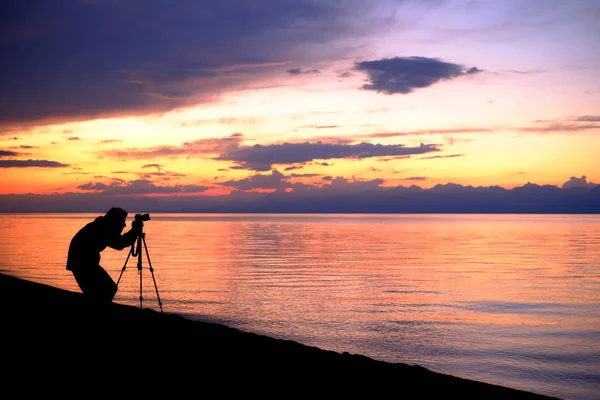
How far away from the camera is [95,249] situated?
1119 centimetres

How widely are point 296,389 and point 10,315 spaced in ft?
23.8

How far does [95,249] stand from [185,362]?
388 centimetres

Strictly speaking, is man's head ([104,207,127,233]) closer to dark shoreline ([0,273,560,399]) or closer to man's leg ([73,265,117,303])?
man's leg ([73,265,117,303])

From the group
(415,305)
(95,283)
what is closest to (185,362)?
(95,283)

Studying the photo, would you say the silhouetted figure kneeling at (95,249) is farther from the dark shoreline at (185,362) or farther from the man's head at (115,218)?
the dark shoreline at (185,362)

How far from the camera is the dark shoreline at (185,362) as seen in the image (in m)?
7.64

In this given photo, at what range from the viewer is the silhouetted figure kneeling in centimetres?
1109

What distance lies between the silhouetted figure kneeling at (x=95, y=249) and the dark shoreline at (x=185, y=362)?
614 mm

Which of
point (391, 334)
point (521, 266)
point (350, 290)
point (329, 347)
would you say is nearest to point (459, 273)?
point (521, 266)

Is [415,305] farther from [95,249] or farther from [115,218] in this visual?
[95,249]

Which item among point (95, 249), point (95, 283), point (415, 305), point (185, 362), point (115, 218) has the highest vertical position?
point (115, 218)

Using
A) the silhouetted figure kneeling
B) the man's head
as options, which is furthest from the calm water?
the man's head

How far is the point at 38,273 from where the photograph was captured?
1145 inches

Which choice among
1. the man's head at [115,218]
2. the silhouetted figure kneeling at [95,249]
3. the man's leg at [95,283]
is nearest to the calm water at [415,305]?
the man's leg at [95,283]
